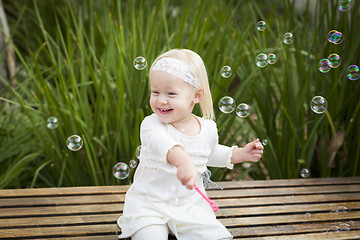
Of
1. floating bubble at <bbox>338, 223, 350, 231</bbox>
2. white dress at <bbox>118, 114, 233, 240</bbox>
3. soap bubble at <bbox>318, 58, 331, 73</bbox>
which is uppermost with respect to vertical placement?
soap bubble at <bbox>318, 58, 331, 73</bbox>

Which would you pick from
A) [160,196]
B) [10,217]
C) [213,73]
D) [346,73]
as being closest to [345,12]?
[346,73]

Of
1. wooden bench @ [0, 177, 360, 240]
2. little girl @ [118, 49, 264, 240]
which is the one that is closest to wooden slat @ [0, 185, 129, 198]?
wooden bench @ [0, 177, 360, 240]

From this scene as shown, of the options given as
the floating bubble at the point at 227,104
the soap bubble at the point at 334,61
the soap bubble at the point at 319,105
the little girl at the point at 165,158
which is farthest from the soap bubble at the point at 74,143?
the soap bubble at the point at 334,61

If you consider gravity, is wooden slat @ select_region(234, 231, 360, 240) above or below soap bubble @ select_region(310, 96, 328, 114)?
below

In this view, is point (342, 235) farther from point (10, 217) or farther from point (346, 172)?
point (10, 217)

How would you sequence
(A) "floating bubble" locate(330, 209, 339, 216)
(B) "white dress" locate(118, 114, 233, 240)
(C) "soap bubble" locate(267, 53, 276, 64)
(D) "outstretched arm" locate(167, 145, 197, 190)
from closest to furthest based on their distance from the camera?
(D) "outstretched arm" locate(167, 145, 197, 190), (B) "white dress" locate(118, 114, 233, 240), (A) "floating bubble" locate(330, 209, 339, 216), (C) "soap bubble" locate(267, 53, 276, 64)

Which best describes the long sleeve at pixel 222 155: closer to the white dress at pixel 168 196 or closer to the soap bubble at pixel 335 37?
the white dress at pixel 168 196

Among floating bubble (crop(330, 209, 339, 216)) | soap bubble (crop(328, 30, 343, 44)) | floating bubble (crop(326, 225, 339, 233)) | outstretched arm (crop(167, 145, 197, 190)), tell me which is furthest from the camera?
soap bubble (crop(328, 30, 343, 44))

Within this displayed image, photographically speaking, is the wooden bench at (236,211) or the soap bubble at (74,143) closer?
the wooden bench at (236,211)

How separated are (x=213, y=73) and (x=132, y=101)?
519mm

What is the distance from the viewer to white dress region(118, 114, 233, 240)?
1.63 meters

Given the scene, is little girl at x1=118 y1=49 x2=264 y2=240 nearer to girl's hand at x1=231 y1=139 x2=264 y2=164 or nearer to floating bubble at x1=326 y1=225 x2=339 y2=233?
girl's hand at x1=231 y1=139 x2=264 y2=164

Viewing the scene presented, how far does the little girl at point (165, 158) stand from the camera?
5.18ft

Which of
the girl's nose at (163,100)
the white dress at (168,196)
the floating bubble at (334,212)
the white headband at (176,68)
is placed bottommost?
the floating bubble at (334,212)
